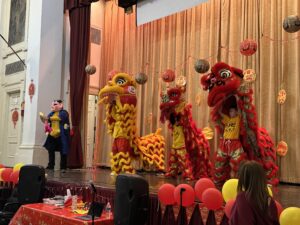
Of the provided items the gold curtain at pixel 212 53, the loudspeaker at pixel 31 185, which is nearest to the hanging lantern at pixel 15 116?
the gold curtain at pixel 212 53

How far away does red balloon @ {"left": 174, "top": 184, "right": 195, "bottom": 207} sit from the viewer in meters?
3.09

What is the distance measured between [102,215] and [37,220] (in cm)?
67

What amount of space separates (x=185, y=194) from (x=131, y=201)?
48 cm

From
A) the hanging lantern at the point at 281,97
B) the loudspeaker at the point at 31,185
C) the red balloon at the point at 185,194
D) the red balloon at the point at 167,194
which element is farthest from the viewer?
the hanging lantern at the point at 281,97

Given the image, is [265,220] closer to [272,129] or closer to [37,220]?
[37,220]

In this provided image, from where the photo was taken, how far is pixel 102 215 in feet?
11.2

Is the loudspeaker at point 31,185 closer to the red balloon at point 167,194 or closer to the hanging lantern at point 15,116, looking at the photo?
the red balloon at point 167,194

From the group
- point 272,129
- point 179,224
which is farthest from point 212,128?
point 179,224

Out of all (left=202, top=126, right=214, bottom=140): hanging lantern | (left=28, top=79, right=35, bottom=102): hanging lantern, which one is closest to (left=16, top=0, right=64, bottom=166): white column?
(left=28, top=79, right=35, bottom=102): hanging lantern

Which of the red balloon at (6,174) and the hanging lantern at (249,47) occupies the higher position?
the hanging lantern at (249,47)

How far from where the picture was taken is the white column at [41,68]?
721 cm

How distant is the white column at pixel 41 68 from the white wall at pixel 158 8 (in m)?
2.06

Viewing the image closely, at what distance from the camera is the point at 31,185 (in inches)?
163

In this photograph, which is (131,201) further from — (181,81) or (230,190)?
(181,81)
